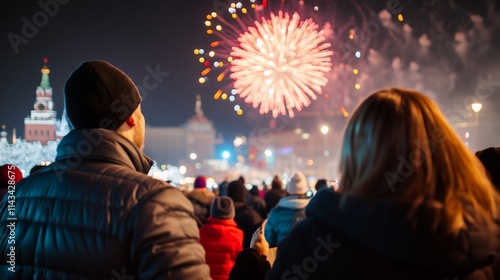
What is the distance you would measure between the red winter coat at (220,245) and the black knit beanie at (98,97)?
11.8 feet

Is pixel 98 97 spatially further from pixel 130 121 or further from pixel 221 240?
pixel 221 240

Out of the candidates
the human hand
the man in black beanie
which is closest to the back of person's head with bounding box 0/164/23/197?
the human hand

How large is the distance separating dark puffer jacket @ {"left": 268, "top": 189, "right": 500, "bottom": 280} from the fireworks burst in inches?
Answer: 653

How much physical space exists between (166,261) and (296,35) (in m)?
17.7

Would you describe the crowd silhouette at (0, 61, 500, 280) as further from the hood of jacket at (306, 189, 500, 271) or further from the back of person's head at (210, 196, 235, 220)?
the back of person's head at (210, 196, 235, 220)

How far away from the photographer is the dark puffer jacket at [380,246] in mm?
1964

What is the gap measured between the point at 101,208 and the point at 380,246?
1.11 m

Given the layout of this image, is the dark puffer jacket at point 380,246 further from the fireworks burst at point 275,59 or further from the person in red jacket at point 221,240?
the fireworks burst at point 275,59

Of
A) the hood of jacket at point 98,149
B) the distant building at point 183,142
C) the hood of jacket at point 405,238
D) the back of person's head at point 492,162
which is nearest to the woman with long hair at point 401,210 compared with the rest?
the hood of jacket at point 405,238

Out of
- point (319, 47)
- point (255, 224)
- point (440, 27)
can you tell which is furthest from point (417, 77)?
point (255, 224)

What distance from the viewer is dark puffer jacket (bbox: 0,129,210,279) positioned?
2.05m

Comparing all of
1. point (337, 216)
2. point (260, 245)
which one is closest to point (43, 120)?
point (260, 245)

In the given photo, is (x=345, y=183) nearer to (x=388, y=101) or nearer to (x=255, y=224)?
(x=388, y=101)

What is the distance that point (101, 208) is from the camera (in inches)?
84.7
